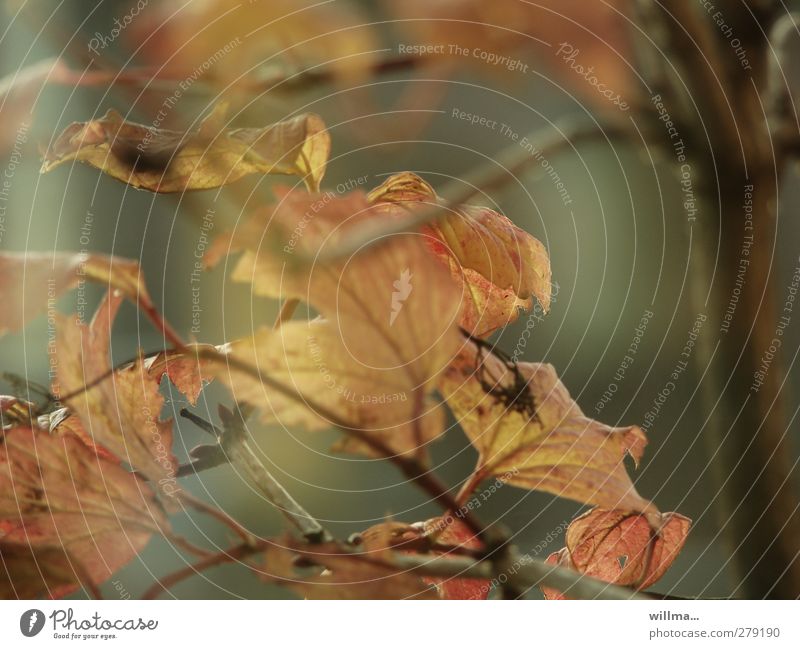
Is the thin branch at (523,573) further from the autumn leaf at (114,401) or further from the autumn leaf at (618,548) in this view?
the autumn leaf at (114,401)

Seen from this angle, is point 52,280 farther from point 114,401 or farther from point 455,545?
point 455,545

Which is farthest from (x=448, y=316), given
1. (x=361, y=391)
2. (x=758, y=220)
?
(x=758, y=220)

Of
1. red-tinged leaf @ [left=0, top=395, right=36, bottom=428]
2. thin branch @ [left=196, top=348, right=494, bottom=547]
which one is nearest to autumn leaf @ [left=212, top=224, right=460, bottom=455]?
thin branch @ [left=196, top=348, right=494, bottom=547]

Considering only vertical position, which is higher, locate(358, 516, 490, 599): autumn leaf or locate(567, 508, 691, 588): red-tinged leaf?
locate(358, 516, 490, 599): autumn leaf

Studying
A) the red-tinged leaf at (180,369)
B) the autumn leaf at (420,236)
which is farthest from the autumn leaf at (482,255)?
the red-tinged leaf at (180,369)

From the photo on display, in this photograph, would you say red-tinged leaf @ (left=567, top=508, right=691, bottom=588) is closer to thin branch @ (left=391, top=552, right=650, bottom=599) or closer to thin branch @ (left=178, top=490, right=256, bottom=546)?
thin branch @ (left=391, top=552, right=650, bottom=599)

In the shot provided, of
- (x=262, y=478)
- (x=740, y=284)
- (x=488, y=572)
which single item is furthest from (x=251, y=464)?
(x=740, y=284)

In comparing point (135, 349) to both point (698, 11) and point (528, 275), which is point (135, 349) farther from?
point (698, 11)

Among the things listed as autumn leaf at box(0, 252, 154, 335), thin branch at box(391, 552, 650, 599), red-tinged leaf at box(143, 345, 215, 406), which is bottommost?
thin branch at box(391, 552, 650, 599)
